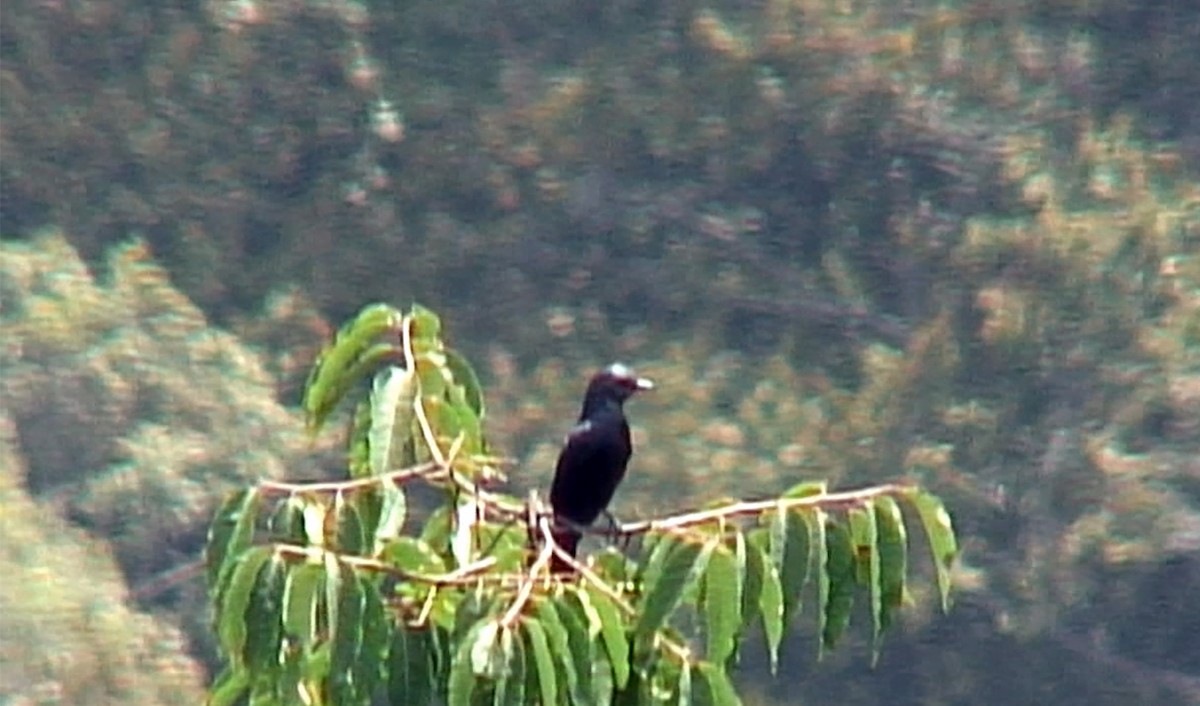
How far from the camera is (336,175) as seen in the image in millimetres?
14820

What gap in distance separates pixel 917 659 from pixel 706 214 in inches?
79.8

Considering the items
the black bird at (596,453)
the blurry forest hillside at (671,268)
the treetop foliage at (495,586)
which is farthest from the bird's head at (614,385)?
the blurry forest hillside at (671,268)

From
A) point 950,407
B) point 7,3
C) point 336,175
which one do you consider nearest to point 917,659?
point 950,407

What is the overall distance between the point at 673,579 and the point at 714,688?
0.43 ft

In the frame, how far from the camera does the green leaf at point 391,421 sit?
3311mm

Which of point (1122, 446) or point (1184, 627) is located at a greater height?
point (1122, 446)

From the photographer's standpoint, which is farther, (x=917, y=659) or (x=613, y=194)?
(x=613, y=194)

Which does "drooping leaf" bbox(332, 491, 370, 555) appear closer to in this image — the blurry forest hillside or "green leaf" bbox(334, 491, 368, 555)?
"green leaf" bbox(334, 491, 368, 555)

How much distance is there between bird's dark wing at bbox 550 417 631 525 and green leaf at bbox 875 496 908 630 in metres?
1.17

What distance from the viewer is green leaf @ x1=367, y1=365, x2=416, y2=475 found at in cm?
331

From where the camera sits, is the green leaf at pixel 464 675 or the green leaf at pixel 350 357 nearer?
the green leaf at pixel 464 675

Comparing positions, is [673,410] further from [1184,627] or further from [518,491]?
[1184,627]

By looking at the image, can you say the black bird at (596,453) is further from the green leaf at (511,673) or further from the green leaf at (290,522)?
the green leaf at (511,673)

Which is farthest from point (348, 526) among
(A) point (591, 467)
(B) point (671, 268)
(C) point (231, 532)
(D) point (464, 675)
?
(B) point (671, 268)
